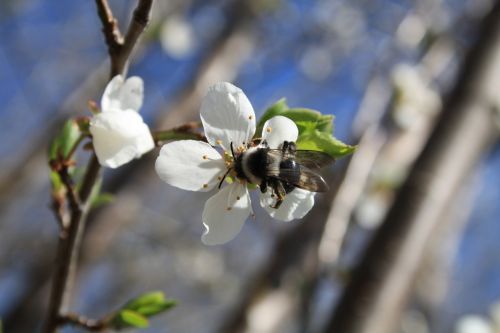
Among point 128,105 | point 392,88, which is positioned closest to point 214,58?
point 392,88

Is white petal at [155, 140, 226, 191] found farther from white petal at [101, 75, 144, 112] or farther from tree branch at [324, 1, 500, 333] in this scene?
tree branch at [324, 1, 500, 333]

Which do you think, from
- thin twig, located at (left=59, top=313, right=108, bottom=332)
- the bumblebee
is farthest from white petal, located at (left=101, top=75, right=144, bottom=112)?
thin twig, located at (left=59, top=313, right=108, bottom=332)

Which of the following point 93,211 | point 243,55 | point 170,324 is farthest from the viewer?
point 170,324

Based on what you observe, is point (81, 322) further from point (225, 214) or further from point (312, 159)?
point (312, 159)

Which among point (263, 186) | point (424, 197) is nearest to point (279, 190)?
point (263, 186)

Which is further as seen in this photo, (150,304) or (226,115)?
(150,304)

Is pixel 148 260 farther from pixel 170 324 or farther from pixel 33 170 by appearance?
pixel 33 170

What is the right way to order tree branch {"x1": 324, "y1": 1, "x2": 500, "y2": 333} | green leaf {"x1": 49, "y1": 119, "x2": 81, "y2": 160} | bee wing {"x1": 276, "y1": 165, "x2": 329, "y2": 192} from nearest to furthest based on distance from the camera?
bee wing {"x1": 276, "y1": 165, "x2": 329, "y2": 192}
green leaf {"x1": 49, "y1": 119, "x2": 81, "y2": 160}
tree branch {"x1": 324, "y1": 1, "x2": 500, "y2": 333}
